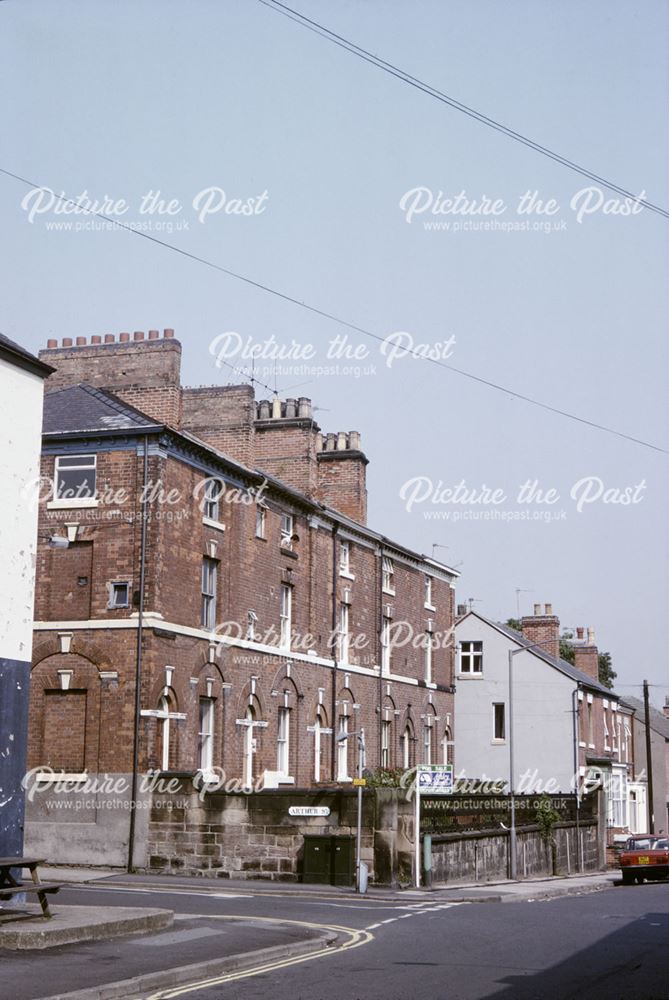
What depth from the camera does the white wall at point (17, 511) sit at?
62.4 ft

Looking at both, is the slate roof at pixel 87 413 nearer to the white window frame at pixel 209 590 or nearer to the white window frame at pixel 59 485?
the white window frame at pixel 59 485

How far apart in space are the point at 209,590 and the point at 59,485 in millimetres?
5016

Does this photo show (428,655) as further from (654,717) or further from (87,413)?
(654,717)

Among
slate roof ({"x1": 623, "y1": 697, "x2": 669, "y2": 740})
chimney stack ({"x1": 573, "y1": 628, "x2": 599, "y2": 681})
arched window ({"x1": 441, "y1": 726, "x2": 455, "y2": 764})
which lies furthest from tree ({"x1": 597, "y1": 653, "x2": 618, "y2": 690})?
arched window ({"x1": 441, "y1": 726, "x2": 455, "y2": 764})

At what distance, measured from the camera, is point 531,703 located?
198 feet

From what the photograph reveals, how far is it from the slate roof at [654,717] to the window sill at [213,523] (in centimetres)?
4523

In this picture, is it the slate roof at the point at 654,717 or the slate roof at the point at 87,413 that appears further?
the slate roof at the point at 654,717

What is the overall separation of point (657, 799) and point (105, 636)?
5150 cm

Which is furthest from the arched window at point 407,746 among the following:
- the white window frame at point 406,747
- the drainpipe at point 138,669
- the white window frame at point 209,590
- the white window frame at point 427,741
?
the drainpipe at point 138,669

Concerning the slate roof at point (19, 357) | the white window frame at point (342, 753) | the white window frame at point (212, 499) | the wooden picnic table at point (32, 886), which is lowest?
the wooden picnic table at point (32, 886)

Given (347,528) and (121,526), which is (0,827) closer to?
(121,526)

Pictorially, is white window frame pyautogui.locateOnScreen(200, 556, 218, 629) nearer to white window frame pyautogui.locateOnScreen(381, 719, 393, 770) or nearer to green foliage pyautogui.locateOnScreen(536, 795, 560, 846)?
white window frame pyautogui.locateOnScreen(381, 719, 393, 770)

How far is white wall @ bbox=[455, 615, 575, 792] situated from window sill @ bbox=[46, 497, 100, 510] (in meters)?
30.9

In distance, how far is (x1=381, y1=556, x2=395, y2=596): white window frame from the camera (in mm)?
47984
